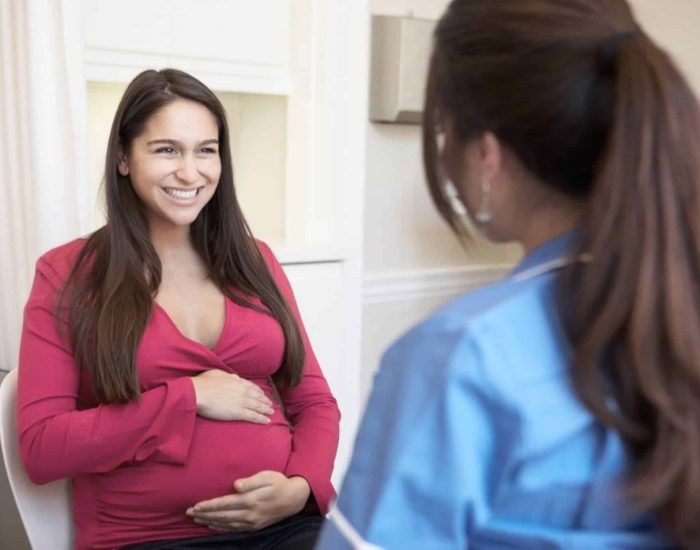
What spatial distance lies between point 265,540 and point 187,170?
0.66 metres

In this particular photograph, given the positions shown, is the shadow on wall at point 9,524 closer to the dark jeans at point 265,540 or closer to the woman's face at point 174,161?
the dark jeans at point 265,540

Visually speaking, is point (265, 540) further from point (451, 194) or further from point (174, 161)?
point (451, 194)

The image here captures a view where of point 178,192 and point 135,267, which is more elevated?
point 178,192

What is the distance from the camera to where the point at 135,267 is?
161 cm

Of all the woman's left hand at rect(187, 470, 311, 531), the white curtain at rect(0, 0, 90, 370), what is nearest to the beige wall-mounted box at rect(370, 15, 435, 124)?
the white curtain at rect(0, 0, 90, 370)

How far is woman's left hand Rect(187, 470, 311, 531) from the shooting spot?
4.99 ft

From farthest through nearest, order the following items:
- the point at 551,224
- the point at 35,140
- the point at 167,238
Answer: the point at 35,140, the point at 167,238, the point at 551,224

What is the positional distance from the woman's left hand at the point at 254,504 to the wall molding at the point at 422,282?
1355 millimetres

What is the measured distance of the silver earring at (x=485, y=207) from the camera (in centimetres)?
92

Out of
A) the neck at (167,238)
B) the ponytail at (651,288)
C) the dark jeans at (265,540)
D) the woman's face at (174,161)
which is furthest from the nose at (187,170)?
the ponytail at (651,288)

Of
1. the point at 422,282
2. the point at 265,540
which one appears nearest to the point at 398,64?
the point at 422,282

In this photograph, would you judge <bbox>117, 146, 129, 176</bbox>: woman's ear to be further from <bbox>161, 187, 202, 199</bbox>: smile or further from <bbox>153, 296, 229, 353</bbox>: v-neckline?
<bbox>153, 296, 229, 353</bbox>: v-neckline

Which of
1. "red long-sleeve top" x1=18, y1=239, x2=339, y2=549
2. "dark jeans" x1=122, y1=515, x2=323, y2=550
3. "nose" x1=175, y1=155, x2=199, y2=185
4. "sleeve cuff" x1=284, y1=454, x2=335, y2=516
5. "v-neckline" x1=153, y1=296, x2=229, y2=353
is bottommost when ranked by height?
"dark jeans" x1=122, y1=515, x2=323, y2=550

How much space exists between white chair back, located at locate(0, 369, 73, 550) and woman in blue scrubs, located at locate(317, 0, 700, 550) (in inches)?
33.1
